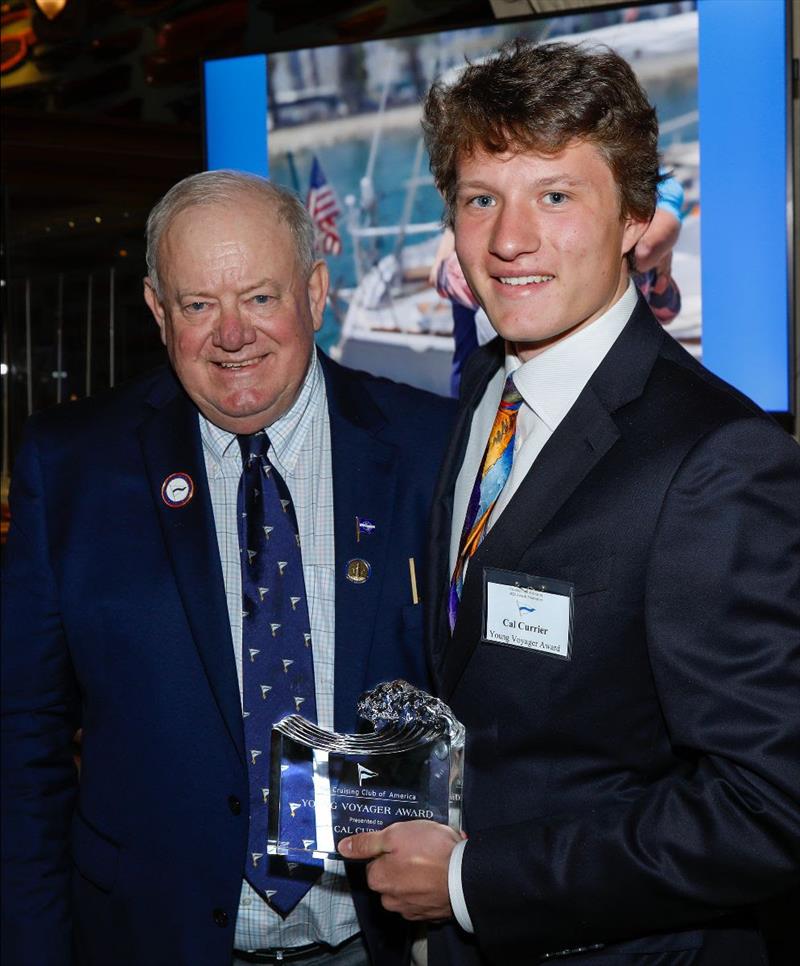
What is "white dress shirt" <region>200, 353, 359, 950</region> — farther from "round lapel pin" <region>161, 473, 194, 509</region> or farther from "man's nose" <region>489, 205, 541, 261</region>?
"man's nose" <region>489, 205, 541, 261</region>

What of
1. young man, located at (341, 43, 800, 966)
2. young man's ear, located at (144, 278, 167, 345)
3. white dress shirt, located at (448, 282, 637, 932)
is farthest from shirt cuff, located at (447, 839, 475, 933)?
young man's ear, located at (144, 278, 167, 345)

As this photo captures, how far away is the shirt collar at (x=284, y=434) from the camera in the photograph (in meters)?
1.83

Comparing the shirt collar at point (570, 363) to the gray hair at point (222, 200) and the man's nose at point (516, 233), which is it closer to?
the man's nose at point (516, 233)

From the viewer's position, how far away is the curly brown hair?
1469mm

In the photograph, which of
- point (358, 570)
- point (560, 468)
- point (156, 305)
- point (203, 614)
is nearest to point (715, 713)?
point (560, 468)

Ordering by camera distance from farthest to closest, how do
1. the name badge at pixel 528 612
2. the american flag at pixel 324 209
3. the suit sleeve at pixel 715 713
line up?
the american flag at pixel 324 209
the name badge at pixel 528 612
the suit sleeve at pixel 715 713

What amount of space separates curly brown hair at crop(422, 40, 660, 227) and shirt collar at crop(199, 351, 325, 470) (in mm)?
465

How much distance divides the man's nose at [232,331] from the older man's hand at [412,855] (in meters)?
0.75

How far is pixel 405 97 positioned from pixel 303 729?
7.56ft

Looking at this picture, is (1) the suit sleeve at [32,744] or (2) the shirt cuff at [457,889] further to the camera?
(1) the suit sleeve at [32,744]

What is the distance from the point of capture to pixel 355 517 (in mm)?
1787

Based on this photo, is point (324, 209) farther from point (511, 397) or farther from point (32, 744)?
point (32, 744)

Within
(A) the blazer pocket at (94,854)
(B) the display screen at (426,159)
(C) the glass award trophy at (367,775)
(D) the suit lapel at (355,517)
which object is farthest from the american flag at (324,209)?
(C) the glass award trophy at (367,775)

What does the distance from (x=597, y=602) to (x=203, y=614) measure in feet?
2.05
